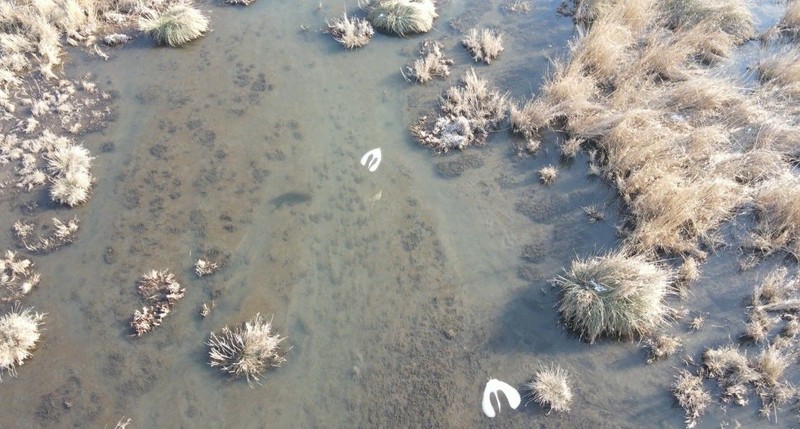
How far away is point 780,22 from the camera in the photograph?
41.9 feet

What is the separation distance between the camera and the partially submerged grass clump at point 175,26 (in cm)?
1170

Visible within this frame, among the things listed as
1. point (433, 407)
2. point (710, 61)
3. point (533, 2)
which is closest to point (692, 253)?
point (433, 407)

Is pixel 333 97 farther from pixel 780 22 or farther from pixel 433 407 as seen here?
pixel 780 22

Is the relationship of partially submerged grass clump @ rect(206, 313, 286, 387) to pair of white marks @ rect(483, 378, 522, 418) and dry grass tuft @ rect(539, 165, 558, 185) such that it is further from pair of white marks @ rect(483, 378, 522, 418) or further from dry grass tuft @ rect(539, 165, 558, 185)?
dry grass tuft @ rect(539, 165, 558, 185)

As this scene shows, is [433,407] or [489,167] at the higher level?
[489,167]

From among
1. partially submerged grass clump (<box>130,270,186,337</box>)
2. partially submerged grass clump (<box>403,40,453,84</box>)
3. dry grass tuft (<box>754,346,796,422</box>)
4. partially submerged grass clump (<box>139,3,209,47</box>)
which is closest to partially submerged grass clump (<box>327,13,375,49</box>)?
partially submerged grass clump (<box>403,40,453,84</box>)

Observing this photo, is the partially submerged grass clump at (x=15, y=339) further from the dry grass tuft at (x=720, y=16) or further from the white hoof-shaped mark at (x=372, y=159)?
the dry grass tuft at (x=720, y=16)

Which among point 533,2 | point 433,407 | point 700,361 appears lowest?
point 433,407

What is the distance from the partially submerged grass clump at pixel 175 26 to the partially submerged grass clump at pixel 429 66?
492 cm

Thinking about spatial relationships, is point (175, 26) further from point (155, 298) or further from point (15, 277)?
point (155, 298)

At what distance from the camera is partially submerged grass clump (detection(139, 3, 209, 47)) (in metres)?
11.7

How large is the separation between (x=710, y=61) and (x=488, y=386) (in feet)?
30.7

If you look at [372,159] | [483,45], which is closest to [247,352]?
[372,159]

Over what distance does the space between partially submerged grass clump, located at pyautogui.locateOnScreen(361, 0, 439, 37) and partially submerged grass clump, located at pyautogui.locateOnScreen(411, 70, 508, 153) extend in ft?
7.12
